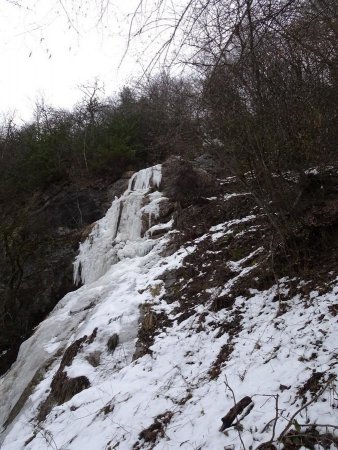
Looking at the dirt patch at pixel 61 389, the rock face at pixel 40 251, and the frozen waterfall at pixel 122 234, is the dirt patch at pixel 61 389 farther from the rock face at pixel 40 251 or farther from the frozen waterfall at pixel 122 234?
the frozen waterfall at pixel 122 234

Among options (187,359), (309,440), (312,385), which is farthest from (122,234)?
(309,440)

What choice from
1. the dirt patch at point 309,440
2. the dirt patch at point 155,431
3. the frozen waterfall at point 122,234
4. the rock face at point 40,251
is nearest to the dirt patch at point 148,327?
the dirt patch at point 155,431

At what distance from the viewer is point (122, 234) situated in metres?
10.3

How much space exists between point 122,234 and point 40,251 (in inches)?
142

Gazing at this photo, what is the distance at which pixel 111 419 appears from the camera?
3666 millimetres

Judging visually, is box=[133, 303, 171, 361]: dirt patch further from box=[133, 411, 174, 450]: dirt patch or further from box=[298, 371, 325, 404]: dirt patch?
box=[298, 371, 325, 404]: dirt patch

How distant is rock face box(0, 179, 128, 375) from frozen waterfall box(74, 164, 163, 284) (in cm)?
66

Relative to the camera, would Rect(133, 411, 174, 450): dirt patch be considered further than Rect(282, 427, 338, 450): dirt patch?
Yes

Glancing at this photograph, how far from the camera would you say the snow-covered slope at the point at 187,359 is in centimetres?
280

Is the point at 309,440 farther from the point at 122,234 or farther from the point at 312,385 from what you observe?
the point at 122,234

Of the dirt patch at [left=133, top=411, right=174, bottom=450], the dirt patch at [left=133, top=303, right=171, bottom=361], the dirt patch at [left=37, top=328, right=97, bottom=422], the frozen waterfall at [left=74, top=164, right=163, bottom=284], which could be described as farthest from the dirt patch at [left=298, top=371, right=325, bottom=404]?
the frozen waterfall at [left=74, top=164, right=163, bottom=284]

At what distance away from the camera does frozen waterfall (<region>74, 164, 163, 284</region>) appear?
930 cm

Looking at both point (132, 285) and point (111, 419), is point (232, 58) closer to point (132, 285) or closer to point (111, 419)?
point (111, 419)

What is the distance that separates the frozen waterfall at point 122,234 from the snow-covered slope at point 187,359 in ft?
4.16
